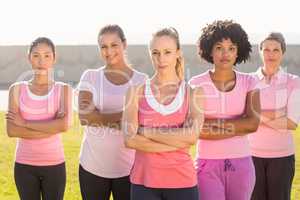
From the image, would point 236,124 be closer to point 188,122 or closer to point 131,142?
point 188,122

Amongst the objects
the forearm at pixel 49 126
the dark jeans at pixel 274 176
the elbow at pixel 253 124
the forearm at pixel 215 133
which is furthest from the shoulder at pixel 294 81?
the forearm at pixel 49 126

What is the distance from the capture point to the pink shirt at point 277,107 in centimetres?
500

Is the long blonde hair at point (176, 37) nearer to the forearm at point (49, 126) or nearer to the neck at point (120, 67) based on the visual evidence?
the neck at point (120, 67)

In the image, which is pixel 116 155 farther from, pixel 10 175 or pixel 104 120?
pixel 10 175

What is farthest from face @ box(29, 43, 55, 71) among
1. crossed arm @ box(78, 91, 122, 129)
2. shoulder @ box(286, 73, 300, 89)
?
shoulder @ box(286, 73, 300, 89)

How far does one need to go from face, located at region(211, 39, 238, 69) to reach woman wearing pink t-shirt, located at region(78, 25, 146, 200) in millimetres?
652

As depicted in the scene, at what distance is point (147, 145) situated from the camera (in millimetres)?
3701

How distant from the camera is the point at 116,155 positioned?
434cm

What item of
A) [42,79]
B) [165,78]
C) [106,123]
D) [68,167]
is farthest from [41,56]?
[68,167]

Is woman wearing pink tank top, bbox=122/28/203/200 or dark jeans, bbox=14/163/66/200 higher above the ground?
woman wearing pink tank top, bbox=122/28/203/200

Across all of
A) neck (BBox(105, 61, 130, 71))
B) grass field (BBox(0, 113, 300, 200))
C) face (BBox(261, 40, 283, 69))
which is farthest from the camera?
grass field (BBox(0, 113, 300, 200))

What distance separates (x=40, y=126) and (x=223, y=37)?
172 centimetres

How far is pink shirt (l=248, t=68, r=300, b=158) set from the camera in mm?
5004

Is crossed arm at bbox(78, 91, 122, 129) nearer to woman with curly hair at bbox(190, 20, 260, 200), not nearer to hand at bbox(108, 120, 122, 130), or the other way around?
hand at bbox(108, 120, 122, 130)
